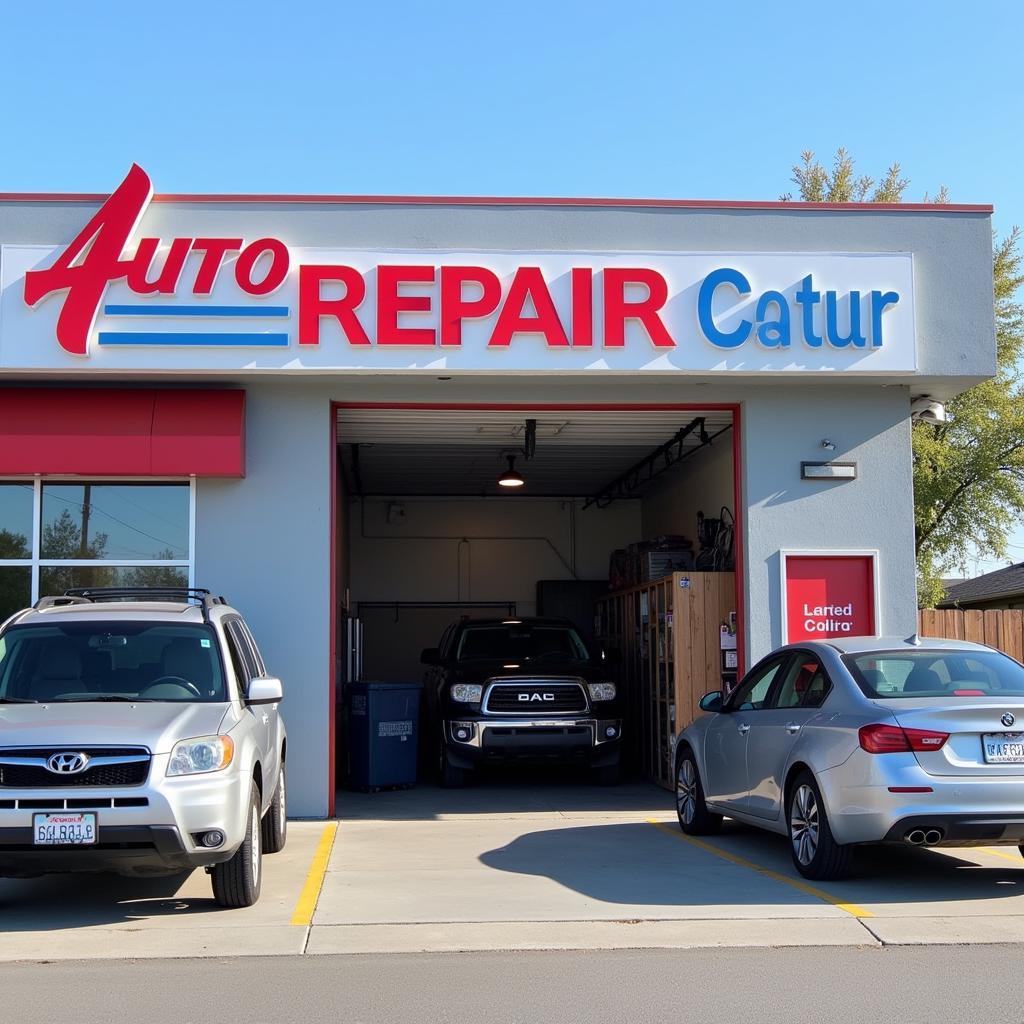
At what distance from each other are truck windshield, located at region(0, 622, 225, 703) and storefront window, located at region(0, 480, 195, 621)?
4006 millimetres

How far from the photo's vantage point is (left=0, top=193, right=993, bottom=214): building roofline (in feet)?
41.2

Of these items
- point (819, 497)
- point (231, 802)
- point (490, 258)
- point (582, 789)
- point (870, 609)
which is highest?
point (490, 258)

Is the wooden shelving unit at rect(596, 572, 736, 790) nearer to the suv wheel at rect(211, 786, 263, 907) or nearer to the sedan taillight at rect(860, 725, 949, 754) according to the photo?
the sedan taillight at rect(860, 725, 949, 754)

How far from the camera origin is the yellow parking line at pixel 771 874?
788cm

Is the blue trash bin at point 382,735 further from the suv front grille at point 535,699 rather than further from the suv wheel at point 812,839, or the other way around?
the suv wheel at point 812,839

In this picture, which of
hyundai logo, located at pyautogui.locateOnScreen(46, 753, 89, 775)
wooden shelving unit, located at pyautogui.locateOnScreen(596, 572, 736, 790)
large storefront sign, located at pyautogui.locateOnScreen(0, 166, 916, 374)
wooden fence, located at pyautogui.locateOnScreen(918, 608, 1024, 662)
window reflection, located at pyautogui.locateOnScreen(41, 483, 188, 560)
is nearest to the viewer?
hyundai logo, located at pyautogui.locateOnScreen(46, 753, 89, 775)

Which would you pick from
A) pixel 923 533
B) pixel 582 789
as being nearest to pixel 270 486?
pixel 582 789

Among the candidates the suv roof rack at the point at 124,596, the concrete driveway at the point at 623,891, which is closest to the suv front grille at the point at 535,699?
the concrete driveway at the point at 623,891

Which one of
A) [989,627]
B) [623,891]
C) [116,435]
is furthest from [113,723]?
[989,627]

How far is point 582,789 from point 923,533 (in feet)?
53.5

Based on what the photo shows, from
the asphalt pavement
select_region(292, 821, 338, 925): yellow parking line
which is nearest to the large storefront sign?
select_region(292, 821, 338, 925): yellow parking line

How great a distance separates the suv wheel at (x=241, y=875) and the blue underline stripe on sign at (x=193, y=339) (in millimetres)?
5449

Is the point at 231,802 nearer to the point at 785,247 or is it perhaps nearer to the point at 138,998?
the point at 138,998

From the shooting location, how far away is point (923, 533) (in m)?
28.7
